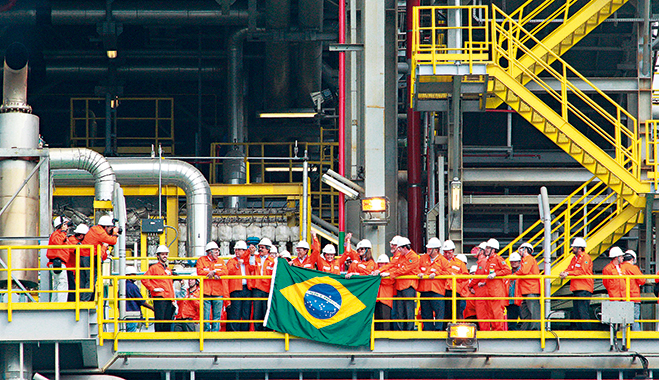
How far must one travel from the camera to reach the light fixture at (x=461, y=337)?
596 inches

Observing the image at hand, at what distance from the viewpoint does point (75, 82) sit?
108ft

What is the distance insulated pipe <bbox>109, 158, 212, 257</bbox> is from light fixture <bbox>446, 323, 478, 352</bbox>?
360 inches

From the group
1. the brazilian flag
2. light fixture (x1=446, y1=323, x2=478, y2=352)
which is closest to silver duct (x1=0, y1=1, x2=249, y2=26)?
the brazilian flag

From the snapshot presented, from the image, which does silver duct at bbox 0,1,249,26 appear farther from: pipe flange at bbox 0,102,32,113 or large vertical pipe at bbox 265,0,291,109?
pipe flange at bbox 0,102,32,113

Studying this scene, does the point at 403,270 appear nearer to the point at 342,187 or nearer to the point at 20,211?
the point at 342,187

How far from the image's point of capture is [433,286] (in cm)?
1605

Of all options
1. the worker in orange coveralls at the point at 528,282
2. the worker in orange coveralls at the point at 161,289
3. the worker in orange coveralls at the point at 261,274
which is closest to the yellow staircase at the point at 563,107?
the worker in orange coveralls at the point at 528,282

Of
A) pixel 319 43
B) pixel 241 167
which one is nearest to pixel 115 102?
pixel 241 167

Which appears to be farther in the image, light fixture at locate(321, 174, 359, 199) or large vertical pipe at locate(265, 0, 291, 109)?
large vertical pipe at locate(265, 0, 291, 109)

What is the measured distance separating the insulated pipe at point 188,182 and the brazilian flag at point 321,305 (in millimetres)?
7445

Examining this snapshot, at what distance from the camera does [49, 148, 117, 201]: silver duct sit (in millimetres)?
21578

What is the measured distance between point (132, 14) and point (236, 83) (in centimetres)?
403

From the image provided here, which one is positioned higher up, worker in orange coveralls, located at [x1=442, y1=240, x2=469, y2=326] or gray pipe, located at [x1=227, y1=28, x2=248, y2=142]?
gray pipe, located at [x1=227, y1=28, x2=248, y2=142]

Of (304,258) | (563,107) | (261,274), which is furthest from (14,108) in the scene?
(563,107)
